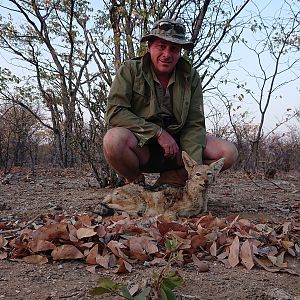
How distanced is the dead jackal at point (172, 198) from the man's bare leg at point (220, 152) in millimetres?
242

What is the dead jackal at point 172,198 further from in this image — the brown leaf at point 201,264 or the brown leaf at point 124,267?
the brown leaf at point 124,267

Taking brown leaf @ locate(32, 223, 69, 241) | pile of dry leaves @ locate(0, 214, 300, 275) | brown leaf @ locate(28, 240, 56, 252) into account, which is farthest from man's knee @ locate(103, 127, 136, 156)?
brown leaf @ locate(28, 240, 56, 252)

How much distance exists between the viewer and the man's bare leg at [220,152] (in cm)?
343

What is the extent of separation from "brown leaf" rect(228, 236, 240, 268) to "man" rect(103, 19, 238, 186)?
3.95 ft

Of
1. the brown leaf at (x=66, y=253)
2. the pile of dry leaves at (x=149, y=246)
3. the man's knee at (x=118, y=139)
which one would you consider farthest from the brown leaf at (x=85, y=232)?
the man's knee at (x=118, y=139)

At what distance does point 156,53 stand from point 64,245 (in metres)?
1.76

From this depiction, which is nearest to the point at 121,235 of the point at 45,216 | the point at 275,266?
the point at 275,266

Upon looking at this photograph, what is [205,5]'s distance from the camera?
4.72m

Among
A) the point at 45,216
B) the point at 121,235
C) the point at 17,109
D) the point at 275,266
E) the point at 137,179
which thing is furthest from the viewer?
the point at 17,109

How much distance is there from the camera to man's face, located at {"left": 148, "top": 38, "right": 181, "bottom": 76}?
3275 millimetres

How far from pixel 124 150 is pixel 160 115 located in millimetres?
413

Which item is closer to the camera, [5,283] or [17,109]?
[5,283]

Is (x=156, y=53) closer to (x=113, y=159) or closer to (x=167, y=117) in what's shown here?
(x=167, y=117)

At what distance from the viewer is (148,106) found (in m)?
3.40
